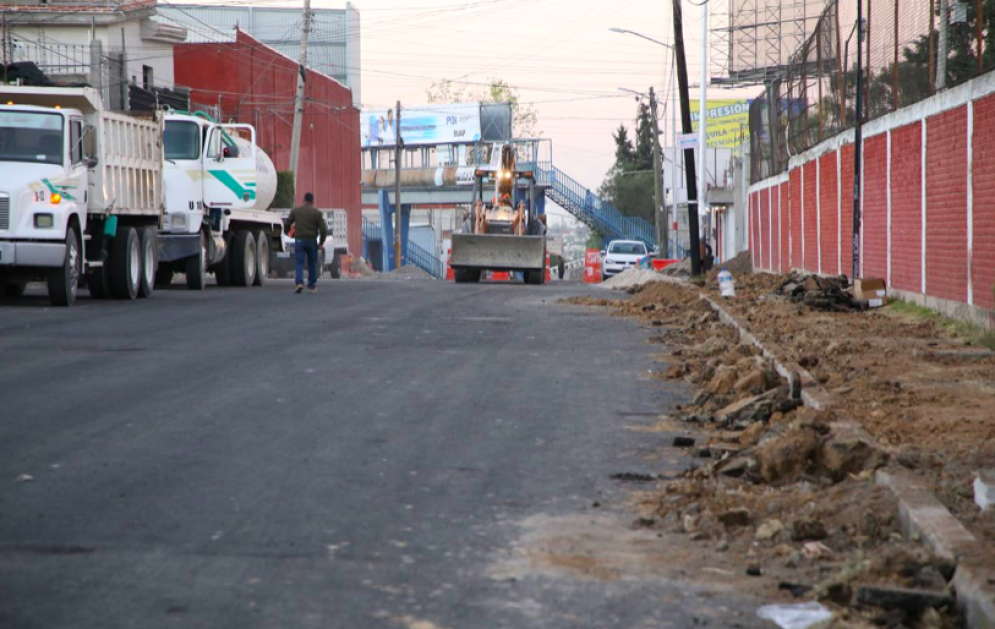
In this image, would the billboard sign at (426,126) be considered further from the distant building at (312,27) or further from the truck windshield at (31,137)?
the truck windshield at (31,137)

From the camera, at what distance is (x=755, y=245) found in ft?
142

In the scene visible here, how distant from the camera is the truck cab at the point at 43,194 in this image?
749 inches

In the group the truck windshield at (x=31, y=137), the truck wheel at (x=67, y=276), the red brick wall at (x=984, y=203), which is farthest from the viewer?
the truck windshield at (x=31, y=137)

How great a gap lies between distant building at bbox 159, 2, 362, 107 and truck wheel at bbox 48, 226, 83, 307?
229 feet

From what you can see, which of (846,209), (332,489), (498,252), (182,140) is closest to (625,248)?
(498,252)

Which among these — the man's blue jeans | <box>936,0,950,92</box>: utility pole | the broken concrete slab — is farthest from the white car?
the broken concrete slab

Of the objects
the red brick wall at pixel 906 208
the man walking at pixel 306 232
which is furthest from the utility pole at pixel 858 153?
the man walking at pixel 306 232

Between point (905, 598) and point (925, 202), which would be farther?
point (925, 202)

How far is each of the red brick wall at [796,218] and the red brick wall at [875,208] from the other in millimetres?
8680

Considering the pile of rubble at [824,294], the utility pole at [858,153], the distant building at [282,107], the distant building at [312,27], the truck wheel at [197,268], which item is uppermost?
the distant building at [312,27]

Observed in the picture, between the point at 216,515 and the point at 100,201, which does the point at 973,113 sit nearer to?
the point at 216,515

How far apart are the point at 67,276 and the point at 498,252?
53.9 ft

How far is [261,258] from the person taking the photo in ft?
103

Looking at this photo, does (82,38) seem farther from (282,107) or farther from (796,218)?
(796,218)
